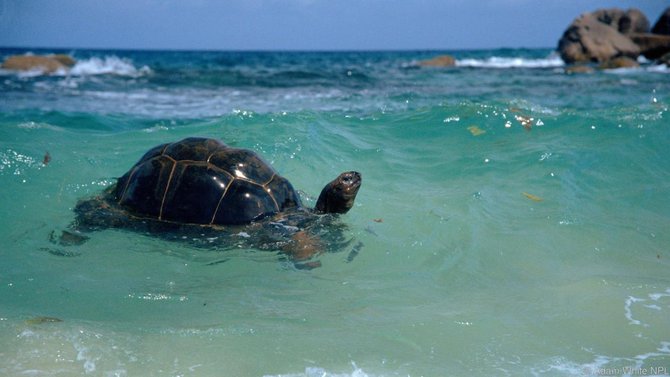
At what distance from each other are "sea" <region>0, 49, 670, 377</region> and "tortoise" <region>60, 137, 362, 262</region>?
14 cm

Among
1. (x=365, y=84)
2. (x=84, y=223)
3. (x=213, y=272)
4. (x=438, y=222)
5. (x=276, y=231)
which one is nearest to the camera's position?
(x=213, y=272)

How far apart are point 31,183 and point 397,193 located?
11.5 feet

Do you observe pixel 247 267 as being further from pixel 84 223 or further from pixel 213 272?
pixel 84 223

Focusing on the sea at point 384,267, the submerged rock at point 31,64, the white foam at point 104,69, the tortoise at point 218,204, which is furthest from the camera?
the white foam at point 104,69

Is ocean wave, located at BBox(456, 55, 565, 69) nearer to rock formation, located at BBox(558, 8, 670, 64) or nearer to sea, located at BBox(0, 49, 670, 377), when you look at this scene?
rock formation, located at BBox(558, 8, 670, 64)

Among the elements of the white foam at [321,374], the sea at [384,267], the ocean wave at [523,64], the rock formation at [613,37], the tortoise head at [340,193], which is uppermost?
the rock formation at [613,37]

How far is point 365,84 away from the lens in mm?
17828

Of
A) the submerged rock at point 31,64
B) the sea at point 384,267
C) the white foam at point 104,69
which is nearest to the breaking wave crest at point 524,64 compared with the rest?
the white foam at point 104,69

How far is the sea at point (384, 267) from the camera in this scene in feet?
8.86

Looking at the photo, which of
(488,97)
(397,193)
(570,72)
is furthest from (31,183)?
(570,72)

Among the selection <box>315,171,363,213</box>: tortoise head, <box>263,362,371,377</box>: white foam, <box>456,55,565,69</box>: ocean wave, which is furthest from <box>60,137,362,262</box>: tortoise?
<box>456,55,565,69</box>: ocean wave

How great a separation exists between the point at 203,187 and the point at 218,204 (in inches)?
6.7

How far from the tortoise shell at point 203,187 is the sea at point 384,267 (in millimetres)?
263

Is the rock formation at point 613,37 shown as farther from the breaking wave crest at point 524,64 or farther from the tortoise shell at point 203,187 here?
the tortoise shell at point 203,187
